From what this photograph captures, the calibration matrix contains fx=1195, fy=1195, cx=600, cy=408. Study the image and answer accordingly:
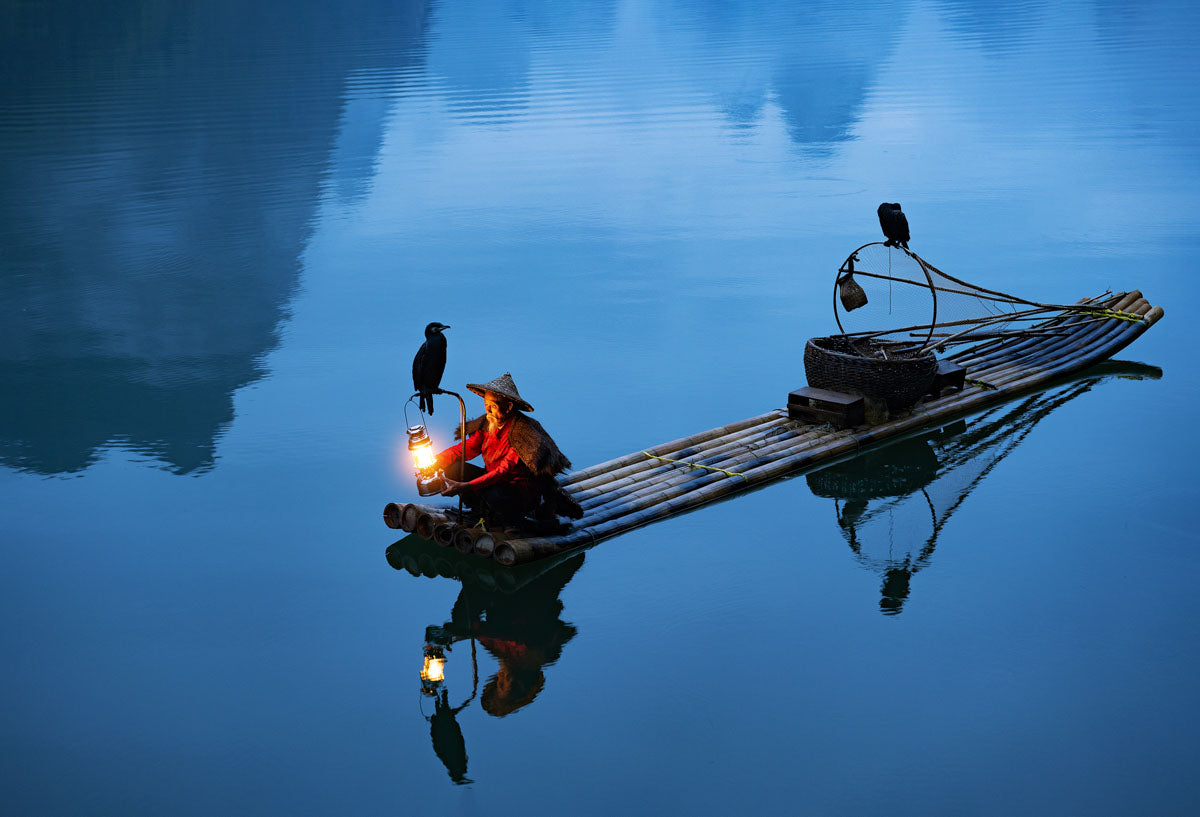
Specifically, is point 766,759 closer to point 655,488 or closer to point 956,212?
point 655,488

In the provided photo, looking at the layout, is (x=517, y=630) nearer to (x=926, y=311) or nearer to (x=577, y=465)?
(x=577, y=465)

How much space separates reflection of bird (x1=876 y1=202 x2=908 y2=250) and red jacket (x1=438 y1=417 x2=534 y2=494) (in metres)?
2.43

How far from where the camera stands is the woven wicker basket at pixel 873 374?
573 centimetres

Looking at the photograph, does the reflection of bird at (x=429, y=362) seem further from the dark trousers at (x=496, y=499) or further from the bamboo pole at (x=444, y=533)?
the bamboo pole at (x=444, y=533)

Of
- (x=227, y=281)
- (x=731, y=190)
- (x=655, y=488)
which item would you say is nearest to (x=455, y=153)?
(x=731, y=190)

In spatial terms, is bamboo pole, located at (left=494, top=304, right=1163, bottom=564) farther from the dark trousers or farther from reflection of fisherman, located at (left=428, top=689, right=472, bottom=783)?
reflection of fisherman, located at (left=428, top=689, right=472, bottom=783)

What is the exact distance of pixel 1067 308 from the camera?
7.11 meters

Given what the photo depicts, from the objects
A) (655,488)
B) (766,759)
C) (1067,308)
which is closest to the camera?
(766,759)

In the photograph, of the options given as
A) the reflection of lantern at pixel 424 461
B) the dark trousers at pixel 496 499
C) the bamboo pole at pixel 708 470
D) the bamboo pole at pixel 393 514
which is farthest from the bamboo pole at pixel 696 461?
the bamboo pole at pixel 393 514

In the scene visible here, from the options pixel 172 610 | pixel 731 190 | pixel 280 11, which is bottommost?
pixel 172 610

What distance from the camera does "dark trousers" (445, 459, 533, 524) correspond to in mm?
4684

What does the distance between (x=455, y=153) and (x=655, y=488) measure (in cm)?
895

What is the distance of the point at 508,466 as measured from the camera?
464 centimetres

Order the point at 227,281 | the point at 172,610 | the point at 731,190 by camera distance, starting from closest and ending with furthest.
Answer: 1. the point at 172,610
2. the point at 227,281
3. the point at 731,190
